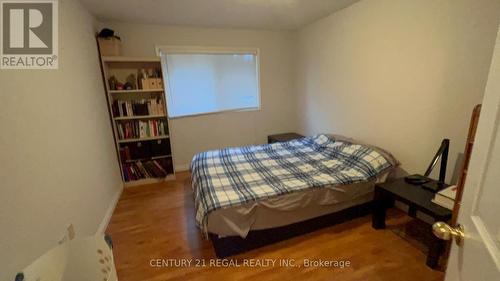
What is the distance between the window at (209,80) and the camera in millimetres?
3404

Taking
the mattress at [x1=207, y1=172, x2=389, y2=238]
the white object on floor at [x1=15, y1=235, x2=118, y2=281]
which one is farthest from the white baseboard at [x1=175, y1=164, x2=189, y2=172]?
the white object on floor at [x1=15, y1=235, x2=118, y2=281]

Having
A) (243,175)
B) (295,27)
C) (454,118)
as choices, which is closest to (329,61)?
(295,27)

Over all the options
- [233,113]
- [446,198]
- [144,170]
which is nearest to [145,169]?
[144,170]

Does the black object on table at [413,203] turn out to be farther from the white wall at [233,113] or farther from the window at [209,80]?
the window at [209,80]

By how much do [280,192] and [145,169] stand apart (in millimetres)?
2224

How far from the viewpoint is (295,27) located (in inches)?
143

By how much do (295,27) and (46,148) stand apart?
3.49 meters

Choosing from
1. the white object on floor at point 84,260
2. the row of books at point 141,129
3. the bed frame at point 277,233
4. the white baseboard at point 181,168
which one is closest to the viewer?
the white object on floor at point 84,260

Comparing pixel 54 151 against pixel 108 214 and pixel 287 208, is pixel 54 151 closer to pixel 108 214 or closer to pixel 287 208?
pixel 108 214

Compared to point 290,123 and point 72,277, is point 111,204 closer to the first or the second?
point 72,277

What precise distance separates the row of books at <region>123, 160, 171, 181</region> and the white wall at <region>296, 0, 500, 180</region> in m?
2.50

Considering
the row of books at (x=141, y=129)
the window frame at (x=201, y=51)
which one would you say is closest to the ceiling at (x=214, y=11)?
the window frame at (x=201, y=51)

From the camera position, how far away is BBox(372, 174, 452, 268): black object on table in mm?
1585

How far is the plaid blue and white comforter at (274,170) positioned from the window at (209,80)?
44.2 inches
